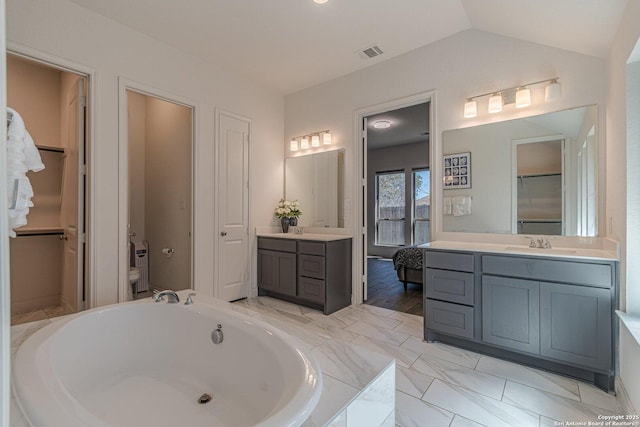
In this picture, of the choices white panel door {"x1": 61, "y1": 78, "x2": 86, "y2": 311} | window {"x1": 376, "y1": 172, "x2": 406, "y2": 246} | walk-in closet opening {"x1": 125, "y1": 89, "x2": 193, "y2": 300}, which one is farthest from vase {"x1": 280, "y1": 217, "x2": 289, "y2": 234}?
window {"x1": 376, "y1": 172, "x2": 406, "y2": 246}

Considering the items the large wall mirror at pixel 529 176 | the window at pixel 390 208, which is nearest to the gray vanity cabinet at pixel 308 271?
the large wall mirror at pixel 529 176

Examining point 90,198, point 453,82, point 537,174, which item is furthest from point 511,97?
point 90,198

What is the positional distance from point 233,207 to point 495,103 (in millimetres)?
2879

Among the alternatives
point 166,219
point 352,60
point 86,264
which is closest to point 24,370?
point 86,264

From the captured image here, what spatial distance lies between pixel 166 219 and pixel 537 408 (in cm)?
398

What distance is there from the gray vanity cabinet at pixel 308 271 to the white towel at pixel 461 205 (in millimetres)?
1214

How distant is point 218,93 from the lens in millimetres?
3490

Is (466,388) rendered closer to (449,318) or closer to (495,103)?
(449,318)

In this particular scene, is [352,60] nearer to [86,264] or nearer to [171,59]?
[171,59]

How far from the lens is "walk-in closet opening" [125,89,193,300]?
353 cm

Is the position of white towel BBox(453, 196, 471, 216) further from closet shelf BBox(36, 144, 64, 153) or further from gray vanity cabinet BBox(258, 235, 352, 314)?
closet shelf BBox(36, 144, 64, 153)

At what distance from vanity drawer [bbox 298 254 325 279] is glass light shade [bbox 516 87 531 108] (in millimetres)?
2238

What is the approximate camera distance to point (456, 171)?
286cm

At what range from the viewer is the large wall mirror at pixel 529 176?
2.31m
